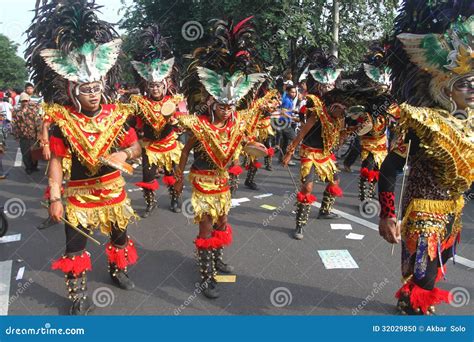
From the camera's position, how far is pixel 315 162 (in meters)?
5.21

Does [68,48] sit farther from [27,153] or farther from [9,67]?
[9,67]

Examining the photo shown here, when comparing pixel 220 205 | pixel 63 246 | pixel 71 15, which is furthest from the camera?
pixel 63 246

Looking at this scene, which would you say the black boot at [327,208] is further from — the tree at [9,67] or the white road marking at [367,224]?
the tree at [9,67]

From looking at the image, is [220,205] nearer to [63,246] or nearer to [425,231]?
[425,231]

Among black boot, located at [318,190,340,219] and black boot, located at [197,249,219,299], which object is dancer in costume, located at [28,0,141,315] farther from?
black boot, located at [318,190,340,219]

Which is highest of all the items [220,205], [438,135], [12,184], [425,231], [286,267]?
[438,135]

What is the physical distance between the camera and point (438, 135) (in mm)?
2523

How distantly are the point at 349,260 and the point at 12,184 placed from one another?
283 inches

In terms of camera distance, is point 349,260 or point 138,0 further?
point 138,0

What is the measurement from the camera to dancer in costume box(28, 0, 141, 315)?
325 centimetres

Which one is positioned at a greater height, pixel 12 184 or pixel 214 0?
pixel 214 0

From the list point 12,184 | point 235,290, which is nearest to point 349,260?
point 235,290

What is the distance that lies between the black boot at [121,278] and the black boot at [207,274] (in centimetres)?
76

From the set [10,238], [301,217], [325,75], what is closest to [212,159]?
[301,217]
